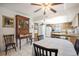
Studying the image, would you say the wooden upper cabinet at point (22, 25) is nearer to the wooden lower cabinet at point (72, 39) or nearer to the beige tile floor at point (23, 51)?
the beige tile floor at point (23, 51)

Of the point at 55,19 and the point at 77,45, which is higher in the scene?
the point at 55,19

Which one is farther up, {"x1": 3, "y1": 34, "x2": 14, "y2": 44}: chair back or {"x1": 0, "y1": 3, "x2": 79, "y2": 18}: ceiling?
{"x1": 0, "y1": 3, "x2": 79, "y2": 18}: ceiling

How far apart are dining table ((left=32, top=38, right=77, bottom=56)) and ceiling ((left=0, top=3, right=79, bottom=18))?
0.43 m

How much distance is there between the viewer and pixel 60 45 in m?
2.26

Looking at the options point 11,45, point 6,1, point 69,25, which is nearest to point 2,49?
point 11,45

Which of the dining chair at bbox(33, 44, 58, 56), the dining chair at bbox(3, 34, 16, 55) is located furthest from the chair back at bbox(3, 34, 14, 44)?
the dining chair at bbox(33, 44, 58, 56)

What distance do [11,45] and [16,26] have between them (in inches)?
13.0

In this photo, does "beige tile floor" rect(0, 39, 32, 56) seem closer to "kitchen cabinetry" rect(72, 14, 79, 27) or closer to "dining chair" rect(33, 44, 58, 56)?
"dining chair" rect(33, 44, 58, 56)

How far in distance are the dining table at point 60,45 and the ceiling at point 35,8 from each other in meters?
0.43

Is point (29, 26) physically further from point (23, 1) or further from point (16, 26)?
point (23, 1)

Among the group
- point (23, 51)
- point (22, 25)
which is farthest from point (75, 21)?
point (23, 51)

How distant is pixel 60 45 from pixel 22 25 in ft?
2.40

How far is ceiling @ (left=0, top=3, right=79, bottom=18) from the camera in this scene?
2.23 metres

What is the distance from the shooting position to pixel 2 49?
222 centimetres
